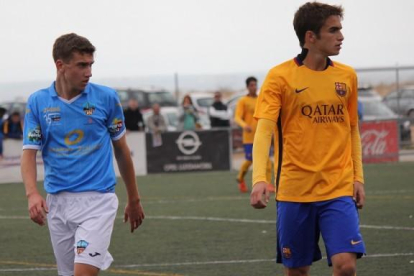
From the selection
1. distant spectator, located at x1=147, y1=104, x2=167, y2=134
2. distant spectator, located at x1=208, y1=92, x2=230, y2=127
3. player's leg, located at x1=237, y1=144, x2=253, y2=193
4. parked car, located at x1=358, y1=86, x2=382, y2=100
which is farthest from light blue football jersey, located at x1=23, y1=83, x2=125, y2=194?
parked car, located at x1=358, y1=86, x2=382, y2=100

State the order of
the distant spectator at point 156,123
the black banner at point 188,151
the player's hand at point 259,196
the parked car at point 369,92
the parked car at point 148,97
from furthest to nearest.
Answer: the parked car at point 148,97, the parked car at point 369,92, the distant spectator at point 156,123, the black banner at point 188,151, the player's hand at point 259,196

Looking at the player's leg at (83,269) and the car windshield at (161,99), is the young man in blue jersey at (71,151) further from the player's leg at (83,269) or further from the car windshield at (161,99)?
the car windshield at (161,99)

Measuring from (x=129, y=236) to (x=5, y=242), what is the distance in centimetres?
153

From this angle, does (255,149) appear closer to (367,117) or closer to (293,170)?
(293,170)

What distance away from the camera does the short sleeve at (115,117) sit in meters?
7.32

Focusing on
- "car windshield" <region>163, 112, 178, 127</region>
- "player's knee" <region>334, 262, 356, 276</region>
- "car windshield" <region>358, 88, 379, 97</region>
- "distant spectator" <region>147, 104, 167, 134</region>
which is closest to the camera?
"player's knee" <region>334, 262, 356, 276</region>

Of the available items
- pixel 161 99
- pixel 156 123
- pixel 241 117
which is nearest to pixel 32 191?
pixel 241 117

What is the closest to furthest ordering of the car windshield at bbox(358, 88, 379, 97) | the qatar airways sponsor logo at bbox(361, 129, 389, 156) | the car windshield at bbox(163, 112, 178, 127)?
the qatar airways sponsor logo at bbox(361, 129, 389, 156) → the car windshield at bbox(358, 88, 379, 97) → the car windshield at bbox(163, 112, 178, 127)

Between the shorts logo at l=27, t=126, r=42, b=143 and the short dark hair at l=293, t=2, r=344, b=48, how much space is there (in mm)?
1838

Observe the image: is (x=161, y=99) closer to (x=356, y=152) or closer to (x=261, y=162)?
(x=356, y=152)

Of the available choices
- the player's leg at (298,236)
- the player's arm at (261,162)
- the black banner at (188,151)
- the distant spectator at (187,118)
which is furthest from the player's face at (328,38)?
the distant spectator at (187,118)

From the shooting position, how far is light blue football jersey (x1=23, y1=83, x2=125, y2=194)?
23.5ft

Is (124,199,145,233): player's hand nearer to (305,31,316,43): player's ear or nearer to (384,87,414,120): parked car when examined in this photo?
(305,31,316,43): player's ear

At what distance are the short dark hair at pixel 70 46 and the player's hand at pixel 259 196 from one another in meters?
1.55
